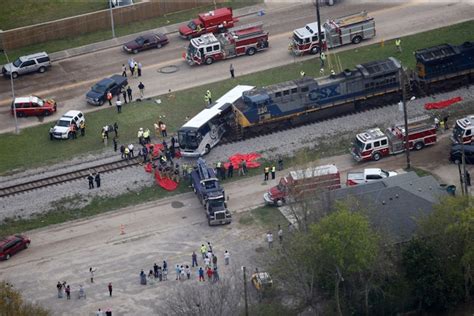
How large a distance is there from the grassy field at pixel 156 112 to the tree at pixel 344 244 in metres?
29.5

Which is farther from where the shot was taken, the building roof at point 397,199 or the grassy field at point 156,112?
the grassy field at point 156,112

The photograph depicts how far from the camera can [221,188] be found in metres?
107

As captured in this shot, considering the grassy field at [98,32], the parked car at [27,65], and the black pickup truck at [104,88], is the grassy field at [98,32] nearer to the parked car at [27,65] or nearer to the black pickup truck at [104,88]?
the parked car at [27,65]

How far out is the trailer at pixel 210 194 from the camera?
105562 millimetres

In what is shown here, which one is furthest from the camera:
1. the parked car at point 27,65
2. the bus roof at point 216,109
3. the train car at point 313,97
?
the parked car at point 27,65

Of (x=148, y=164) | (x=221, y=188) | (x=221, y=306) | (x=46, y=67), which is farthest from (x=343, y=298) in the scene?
(x=46, y=67)

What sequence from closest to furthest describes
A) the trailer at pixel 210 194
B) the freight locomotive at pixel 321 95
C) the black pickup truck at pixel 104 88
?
the trailer at pixel 210 194 → the freight locomotive at pixel 321 95 → the black pickup truck at pixel 104 88

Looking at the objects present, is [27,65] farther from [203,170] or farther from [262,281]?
[262,281]

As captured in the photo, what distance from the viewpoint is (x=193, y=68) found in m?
129

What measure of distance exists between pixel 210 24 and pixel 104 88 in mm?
14451

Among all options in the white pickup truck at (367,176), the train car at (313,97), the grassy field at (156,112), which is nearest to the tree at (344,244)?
the white pickup truck at (367,176)

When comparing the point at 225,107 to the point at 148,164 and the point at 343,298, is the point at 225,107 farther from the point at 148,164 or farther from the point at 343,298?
the point at 343,298

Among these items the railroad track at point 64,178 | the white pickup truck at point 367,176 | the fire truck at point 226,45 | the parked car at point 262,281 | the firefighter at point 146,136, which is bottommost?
the parked car at point 262,281

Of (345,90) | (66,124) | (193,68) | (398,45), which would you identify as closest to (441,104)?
(345,90)
